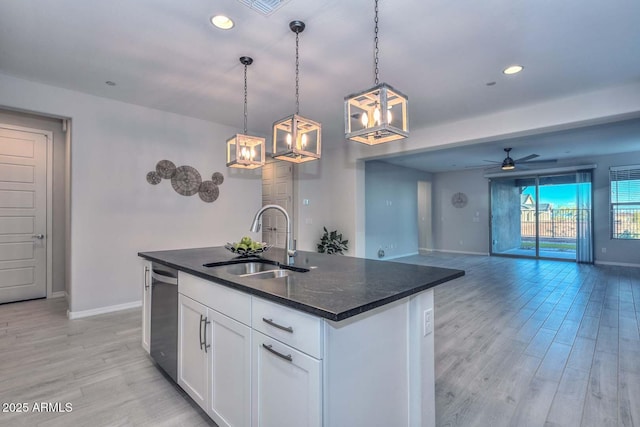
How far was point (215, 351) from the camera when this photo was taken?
5.57 ft

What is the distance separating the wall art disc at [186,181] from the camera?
4.46 metres

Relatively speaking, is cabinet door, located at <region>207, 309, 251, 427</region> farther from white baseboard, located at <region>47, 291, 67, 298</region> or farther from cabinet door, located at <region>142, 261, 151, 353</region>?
white baseboard, located at <region>47, 291, 67, 298</region>

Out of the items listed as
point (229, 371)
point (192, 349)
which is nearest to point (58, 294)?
point (192, 349)

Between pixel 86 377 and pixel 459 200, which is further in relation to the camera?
pixel 459 200

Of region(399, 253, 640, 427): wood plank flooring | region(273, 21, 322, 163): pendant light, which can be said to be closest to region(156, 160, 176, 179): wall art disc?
region(273, 21, 322, 163): pendant light

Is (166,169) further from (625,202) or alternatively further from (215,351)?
(625,202)

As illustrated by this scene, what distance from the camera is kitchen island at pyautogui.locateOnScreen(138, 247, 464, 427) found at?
1.17 metres

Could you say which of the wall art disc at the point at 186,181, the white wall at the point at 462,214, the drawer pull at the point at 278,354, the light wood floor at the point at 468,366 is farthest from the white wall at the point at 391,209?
the drawer pull at the point at 278,354

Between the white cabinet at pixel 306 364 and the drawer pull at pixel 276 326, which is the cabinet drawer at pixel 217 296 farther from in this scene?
the drawer pull at pixel 276 326

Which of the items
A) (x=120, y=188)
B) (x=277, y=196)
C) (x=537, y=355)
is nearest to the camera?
(x=537, y=355)

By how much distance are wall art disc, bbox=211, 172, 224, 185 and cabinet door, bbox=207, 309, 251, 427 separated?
11.2 feet

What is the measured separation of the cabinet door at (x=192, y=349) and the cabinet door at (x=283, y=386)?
1.70 ft

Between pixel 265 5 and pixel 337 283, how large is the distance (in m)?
1.92

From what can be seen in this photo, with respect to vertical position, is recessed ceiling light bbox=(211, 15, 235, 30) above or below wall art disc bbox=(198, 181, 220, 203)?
above
